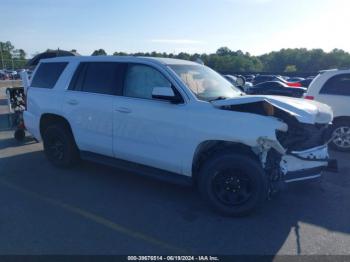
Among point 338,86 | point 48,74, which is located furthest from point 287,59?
point 48,74

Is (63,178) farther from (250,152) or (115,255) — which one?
(250,152)

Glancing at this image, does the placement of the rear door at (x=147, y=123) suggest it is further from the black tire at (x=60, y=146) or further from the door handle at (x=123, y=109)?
the black tire at (x=60, y=146)

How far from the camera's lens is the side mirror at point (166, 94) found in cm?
429

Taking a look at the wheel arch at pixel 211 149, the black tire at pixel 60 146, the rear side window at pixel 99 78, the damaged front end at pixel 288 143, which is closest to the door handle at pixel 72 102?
the rear side window at pixel 99 78

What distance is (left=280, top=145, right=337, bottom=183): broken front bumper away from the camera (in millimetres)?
4086

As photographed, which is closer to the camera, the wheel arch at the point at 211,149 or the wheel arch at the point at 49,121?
the wheel arch at the point at 211,149

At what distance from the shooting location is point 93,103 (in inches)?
206

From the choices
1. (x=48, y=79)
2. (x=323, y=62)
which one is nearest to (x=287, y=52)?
(x=323, y=62)

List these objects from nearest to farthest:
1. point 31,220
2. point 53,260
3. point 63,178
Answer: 1. point 53,260
2. point 31,220
3. point 63,178

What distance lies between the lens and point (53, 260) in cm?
326

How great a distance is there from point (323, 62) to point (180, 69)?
409 ft

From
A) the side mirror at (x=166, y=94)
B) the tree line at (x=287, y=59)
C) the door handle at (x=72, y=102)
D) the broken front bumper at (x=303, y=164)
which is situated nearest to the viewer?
the broken front bumper at (x=303, y=164)

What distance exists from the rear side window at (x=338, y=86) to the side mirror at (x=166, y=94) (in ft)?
15.3

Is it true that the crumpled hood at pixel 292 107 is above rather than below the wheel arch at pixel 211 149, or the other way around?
above
